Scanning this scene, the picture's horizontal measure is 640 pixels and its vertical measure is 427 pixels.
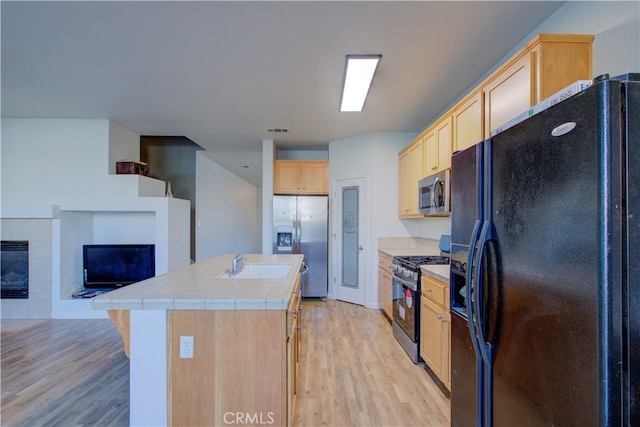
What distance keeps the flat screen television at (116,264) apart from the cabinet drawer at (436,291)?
3702mm

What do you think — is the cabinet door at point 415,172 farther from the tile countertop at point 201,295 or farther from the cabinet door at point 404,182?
the tile countertop at point 201,295

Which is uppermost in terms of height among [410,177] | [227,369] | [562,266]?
[410,177]

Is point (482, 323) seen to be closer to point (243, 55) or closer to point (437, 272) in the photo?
point (437, 272)

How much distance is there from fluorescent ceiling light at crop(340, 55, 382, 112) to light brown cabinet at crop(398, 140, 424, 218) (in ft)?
3.12

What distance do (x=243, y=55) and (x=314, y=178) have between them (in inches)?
105

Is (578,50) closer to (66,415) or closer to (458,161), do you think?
(458,161)

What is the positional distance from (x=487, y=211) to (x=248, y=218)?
7.67m

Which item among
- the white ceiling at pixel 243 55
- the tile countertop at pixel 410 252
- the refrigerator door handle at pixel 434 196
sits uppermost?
the white ceiling at pixel 243 55

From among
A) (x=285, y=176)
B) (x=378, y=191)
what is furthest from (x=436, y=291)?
(x=285, y=176)

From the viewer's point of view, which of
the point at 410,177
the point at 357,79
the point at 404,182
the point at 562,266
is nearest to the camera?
the point at 562,266

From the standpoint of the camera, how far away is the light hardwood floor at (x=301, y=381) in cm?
190

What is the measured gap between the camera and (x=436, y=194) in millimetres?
2615

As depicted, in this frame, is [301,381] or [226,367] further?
[301,381]

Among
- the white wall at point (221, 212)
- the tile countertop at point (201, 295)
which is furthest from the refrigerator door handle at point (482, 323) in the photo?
the white wall at point (221, 212)
